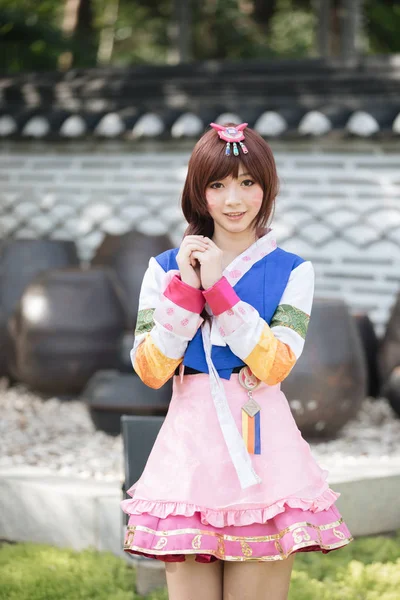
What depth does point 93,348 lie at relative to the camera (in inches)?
217

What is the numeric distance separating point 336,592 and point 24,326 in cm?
299

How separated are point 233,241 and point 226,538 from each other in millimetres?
720

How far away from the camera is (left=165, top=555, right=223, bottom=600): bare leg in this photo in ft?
6.73

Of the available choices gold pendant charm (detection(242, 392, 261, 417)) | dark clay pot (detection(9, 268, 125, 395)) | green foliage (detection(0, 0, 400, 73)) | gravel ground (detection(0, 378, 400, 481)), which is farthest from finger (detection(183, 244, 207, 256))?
green foliage (detection(0, 0, 400, 73))

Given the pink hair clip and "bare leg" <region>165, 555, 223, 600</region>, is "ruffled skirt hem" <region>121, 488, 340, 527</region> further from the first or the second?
the pink hair clip

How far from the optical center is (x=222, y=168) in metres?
2.09

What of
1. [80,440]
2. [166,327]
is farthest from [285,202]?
[166,327]

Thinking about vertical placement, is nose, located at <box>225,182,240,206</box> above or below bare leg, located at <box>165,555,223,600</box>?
above

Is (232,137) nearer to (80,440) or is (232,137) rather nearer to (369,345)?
(80,440)

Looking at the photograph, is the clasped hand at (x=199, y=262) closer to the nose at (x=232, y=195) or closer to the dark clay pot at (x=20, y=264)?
the nose at (x=232, y=195)

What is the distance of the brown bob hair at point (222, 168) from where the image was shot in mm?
2094

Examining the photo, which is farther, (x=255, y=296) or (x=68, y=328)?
(x=68, y=328)

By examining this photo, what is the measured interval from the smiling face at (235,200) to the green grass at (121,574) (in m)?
1.56

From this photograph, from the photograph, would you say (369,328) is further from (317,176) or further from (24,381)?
(24,381)
